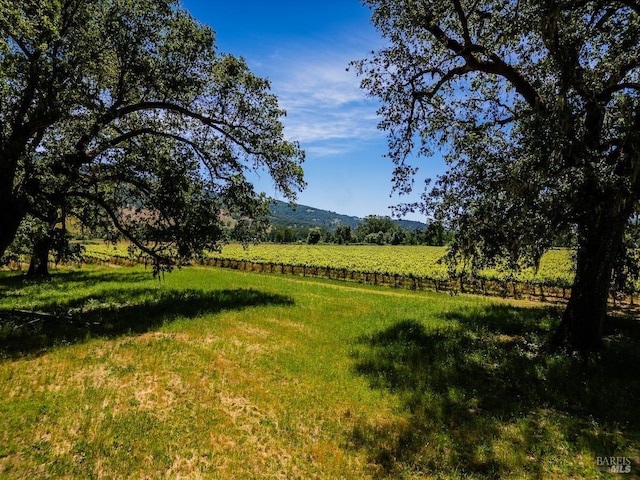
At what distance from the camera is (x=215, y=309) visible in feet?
54.0

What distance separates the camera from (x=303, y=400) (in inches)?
329

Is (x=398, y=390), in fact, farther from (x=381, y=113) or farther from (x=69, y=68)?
(x=69, y=68)

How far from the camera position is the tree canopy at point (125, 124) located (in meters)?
10.2

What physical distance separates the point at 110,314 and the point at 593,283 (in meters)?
18.0

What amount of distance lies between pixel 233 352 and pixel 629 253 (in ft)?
71.3

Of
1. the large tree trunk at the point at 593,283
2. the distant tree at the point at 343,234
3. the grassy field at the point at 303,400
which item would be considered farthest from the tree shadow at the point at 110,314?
the distant tree at the point at 343,234

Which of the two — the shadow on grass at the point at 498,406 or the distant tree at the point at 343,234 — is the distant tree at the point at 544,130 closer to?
the shadow on grass at the point at 498,406

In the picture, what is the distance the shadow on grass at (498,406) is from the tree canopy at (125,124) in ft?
34.9

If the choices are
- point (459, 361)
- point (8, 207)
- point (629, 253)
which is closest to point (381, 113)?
point (459, 361)

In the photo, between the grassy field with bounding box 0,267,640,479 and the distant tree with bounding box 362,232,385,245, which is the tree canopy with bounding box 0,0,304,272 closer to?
the grassy field with bounding box 0,267,640,479

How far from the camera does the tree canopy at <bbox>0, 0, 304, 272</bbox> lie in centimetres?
1016

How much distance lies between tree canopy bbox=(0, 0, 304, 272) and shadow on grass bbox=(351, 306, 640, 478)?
10640 mm

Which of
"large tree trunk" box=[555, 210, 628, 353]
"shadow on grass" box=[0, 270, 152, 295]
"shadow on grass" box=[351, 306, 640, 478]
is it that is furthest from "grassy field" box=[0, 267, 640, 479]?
"shadow on grass" box=[0, 270, 152, 295]

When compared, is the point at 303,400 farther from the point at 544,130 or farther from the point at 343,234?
the point at 343,234
